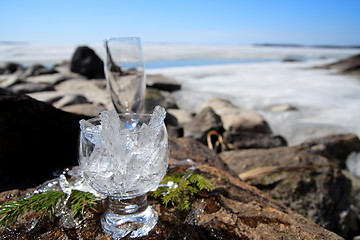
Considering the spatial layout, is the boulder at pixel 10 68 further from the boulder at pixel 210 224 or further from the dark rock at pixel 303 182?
the boulder at pixel 210 224

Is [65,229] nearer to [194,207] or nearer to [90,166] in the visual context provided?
[90,166]

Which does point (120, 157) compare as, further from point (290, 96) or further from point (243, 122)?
point (290, 96)

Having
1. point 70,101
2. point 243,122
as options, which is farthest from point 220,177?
point 70,101

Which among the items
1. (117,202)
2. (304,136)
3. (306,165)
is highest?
(117,202)

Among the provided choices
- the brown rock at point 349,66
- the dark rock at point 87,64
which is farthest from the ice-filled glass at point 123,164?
the brown rock at point 349,66

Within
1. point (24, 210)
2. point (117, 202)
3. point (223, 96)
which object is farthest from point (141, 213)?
point (223, 96)
